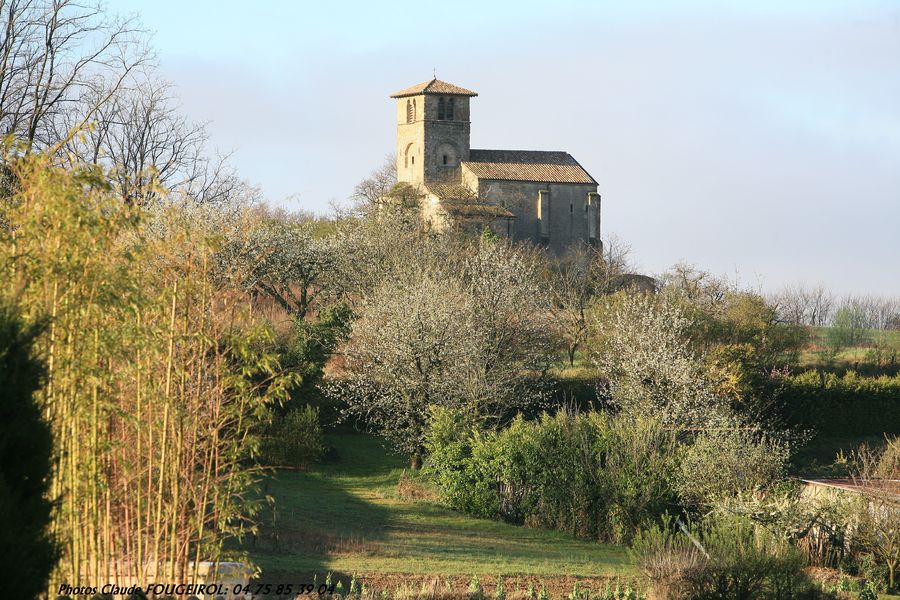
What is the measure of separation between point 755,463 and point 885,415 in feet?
67.9

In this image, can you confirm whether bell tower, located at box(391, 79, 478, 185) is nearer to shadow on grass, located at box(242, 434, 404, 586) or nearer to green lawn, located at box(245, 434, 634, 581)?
shadow on grass, located at box(242, 434, 404, 586)

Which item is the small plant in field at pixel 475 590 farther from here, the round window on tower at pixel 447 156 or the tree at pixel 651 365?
the round window on tower at pixel 447 156

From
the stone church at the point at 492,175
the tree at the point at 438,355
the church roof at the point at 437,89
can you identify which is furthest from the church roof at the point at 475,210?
the tree at the point at 438,355

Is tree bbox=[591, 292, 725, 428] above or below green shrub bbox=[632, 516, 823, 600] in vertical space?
above

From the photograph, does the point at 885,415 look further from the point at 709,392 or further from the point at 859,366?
the point at 709,392

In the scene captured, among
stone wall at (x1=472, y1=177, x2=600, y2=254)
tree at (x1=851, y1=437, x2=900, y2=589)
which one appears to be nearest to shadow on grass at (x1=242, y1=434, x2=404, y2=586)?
tree at (x1=851, y1=437, x2=900, y2=589)

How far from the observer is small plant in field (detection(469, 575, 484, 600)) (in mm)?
12316

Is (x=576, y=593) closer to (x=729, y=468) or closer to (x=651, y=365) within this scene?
(x=729, y=468)

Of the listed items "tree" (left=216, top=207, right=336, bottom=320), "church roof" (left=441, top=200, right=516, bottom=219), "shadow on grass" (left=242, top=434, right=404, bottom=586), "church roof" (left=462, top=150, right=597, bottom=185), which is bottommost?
"shadow on grass" (left=242, top=434, right=404, bottom=586)

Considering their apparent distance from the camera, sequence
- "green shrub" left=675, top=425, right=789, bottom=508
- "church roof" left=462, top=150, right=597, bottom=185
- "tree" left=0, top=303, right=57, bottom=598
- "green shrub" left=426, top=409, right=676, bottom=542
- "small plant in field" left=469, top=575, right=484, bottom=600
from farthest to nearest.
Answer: "church roof" left=462, top=150, right=597, bottom=185 < "green shrub" left=426, top=409, right=676, bottom=542 < "green shrub" left=675, top=425, right=789, bottom=508 < "small plant in field" left=469, top=575, right=484, bottom=600 < "tree" left=0, top=303, right=57, bottom=598

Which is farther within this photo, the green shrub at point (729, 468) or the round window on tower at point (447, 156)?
the round window on tower at point (447, 156)

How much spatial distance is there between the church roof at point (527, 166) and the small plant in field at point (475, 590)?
200 feet

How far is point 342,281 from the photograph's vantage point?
40.5m

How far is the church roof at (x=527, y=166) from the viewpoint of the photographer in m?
74.3
